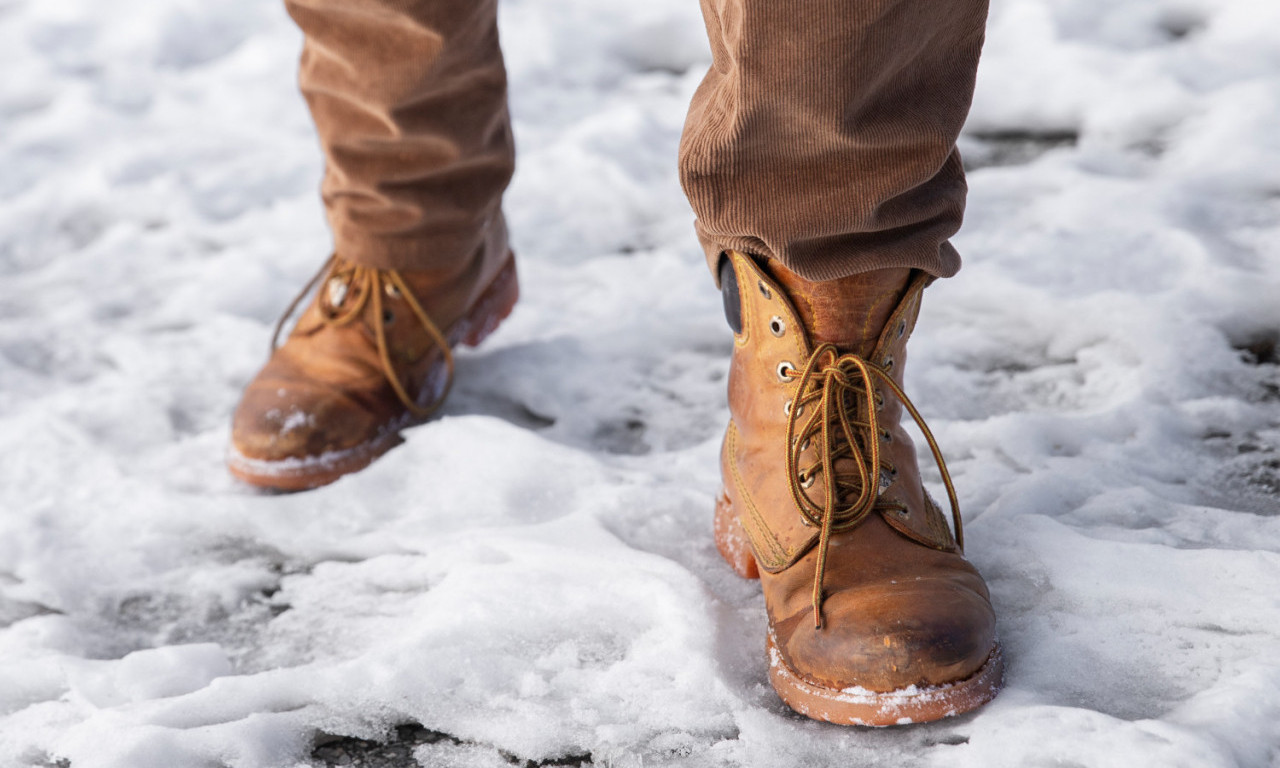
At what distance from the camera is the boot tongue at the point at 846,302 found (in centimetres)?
98

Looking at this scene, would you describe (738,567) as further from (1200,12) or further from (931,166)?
(1200,12)

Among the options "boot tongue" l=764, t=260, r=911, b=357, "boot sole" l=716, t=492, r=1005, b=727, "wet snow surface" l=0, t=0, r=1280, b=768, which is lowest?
"wet snow surface" l=0, t=0, r=1280, b=768

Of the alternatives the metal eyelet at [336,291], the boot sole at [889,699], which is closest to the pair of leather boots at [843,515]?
the boot sole at [889,699]

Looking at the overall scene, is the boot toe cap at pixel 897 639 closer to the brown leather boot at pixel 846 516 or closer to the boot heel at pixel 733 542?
the brown leather boot at pixel 846 516

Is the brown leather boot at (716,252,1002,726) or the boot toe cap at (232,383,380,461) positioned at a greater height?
the brown leather boot at (716,252,1002,726)

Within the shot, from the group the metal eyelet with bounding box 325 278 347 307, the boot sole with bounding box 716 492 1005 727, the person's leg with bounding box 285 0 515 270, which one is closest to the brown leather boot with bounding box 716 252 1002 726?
the boot sole with bounding box 716 492 1005 727

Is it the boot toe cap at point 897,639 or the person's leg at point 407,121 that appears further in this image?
the person's leg at point 407,121

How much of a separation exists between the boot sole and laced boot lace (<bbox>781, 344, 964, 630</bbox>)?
125 millimetres

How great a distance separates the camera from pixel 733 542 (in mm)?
1120

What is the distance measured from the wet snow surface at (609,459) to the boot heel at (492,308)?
7 centimetres

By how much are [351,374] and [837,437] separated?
68cm

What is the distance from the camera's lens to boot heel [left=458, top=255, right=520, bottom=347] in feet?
5.07

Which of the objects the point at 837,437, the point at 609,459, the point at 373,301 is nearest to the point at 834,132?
the point at 837,437

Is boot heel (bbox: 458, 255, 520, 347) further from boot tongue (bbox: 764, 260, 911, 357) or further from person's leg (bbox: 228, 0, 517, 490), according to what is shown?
boot tongue (bbox: 764, 260, 911, 357)
